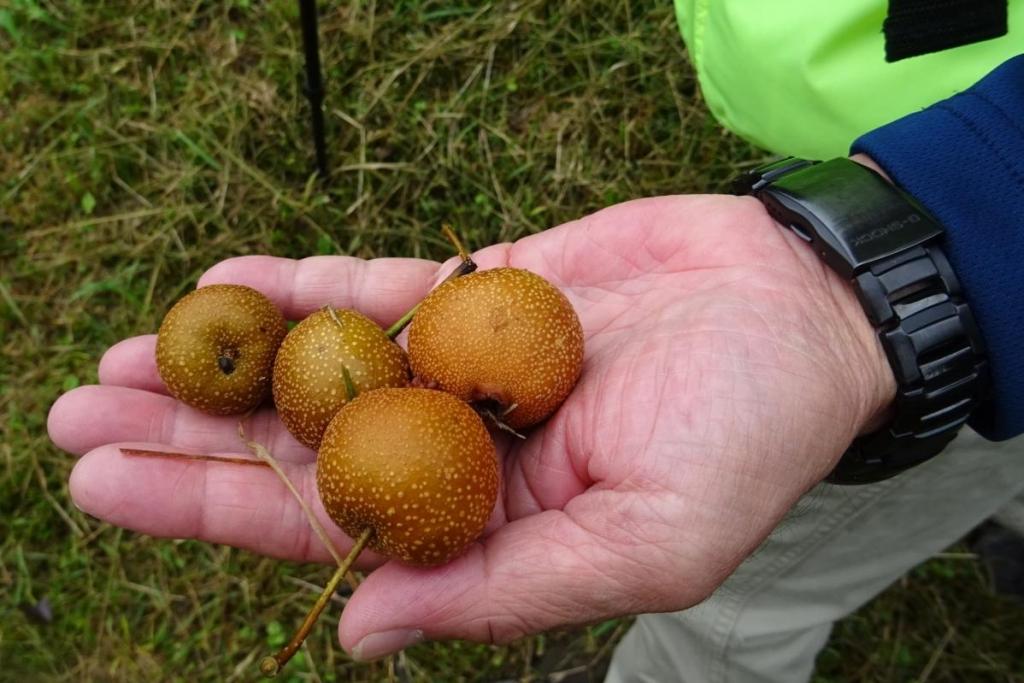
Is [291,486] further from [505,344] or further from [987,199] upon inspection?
[987,199]

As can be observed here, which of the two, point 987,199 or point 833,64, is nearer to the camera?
point 987,199

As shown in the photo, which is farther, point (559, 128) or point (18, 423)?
point (559, 128)

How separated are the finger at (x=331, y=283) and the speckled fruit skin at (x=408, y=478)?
2.66ft

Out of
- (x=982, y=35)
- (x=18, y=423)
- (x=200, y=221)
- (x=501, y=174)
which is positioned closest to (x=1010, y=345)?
(x=982, y=35)

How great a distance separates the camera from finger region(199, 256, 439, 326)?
2.81 metres

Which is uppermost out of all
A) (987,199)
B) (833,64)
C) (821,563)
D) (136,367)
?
(833,64)

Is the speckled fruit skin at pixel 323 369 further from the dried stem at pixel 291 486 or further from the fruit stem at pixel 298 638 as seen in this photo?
the fruit stem at pixel 298 638

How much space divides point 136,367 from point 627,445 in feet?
5.31

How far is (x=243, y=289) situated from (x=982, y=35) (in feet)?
6.76

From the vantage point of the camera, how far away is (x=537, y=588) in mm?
1866

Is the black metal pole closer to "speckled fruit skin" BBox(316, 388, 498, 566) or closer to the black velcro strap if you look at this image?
"speckled fruit skin" BBox(316, 388, 498, 566)

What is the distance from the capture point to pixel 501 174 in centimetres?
417

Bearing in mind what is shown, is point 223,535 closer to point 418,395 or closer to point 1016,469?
point 418,395

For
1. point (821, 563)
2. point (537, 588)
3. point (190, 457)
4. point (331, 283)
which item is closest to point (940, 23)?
point (821, 563)
